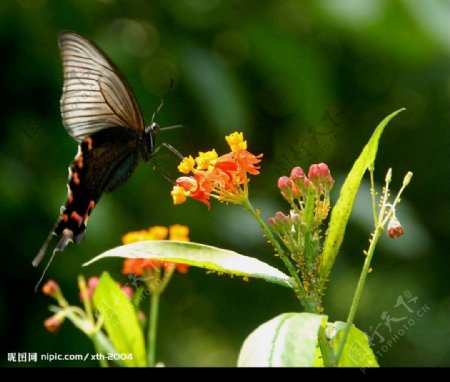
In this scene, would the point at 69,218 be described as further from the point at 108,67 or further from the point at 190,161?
the point at 190,161

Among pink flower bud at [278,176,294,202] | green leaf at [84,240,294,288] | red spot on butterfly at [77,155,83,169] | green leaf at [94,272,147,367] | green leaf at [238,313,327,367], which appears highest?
pink flower bud at [278,176,294,202]

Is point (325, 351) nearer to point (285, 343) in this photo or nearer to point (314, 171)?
point (285, 343)

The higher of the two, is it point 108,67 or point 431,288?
point 108,67

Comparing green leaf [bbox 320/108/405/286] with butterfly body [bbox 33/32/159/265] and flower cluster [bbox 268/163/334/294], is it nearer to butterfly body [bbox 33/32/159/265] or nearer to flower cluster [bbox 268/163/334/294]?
flower cluster [bbox 268/163/334/294]

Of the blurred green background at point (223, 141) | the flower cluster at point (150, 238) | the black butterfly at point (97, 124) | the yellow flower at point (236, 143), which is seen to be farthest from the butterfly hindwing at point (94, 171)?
the yellow flower at point (236, 143)

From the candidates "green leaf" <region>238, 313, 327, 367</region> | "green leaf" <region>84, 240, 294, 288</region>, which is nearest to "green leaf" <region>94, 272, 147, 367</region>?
"green leaf" <region>84, 240, 294, 288</region>

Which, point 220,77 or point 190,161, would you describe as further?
point 220,77

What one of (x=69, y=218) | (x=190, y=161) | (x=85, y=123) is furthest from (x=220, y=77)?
(x=190, y=161)
